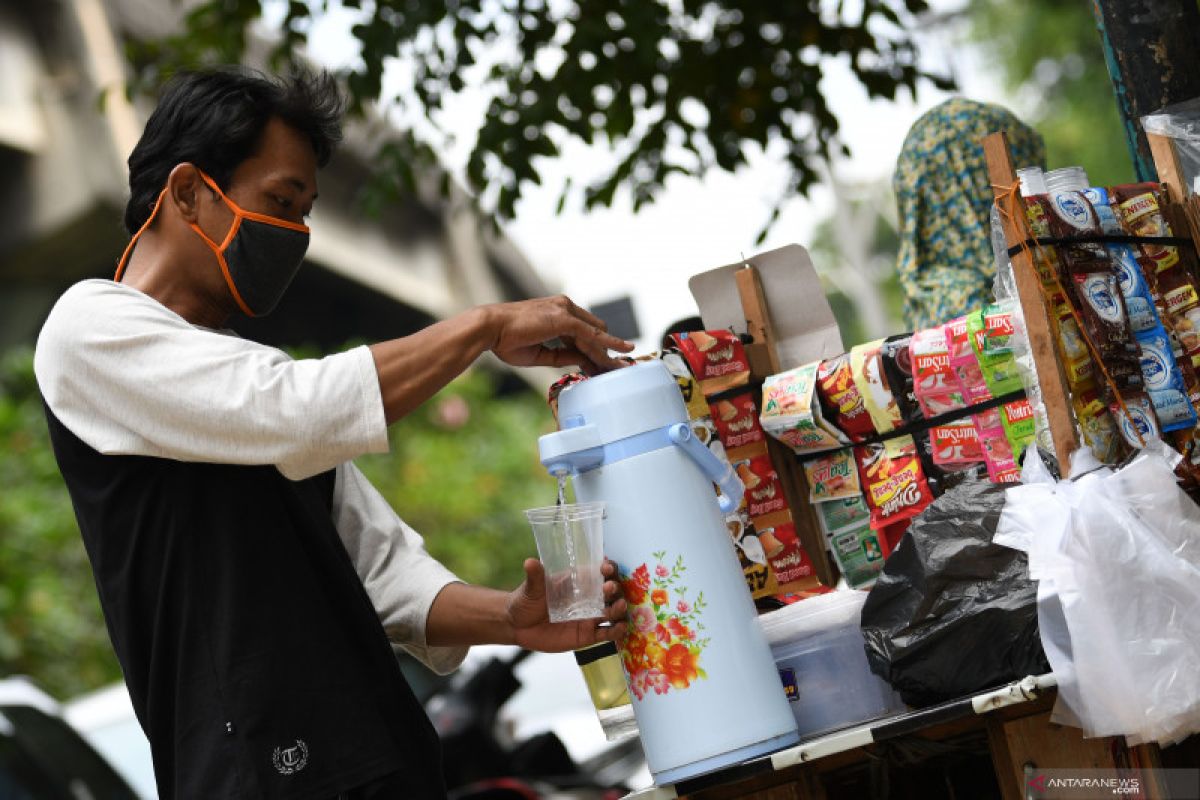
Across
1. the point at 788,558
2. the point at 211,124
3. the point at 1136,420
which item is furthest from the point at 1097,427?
the point at 211,124

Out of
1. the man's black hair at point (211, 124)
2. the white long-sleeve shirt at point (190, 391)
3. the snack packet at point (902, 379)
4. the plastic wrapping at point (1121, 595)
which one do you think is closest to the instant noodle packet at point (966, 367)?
the snack packet at point (902, 379)

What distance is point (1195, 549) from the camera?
2.32 metres

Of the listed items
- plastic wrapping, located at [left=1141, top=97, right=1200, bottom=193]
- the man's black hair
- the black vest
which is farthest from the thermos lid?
plastic wrapping, located at [left=1141, top=97, right=1200, bottom=193]

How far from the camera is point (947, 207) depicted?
3.87m

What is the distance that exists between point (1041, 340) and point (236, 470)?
1.37 meters

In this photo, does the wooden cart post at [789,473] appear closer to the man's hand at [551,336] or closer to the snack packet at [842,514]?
the snack packet at [842,514]

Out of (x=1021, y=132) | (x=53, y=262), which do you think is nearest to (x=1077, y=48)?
(x=53, y=262)

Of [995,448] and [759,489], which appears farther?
[759,489]

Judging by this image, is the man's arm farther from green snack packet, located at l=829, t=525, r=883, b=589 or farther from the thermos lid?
green snack packet, located at l=829, t=525, r=883, b=589

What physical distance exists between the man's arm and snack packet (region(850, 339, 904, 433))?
619mm

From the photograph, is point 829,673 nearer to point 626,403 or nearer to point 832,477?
point 832,477

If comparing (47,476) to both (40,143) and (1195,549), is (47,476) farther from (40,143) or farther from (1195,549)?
(1195,549)

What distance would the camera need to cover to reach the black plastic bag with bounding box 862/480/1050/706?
237 centimetres

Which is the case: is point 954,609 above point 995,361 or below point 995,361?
below
